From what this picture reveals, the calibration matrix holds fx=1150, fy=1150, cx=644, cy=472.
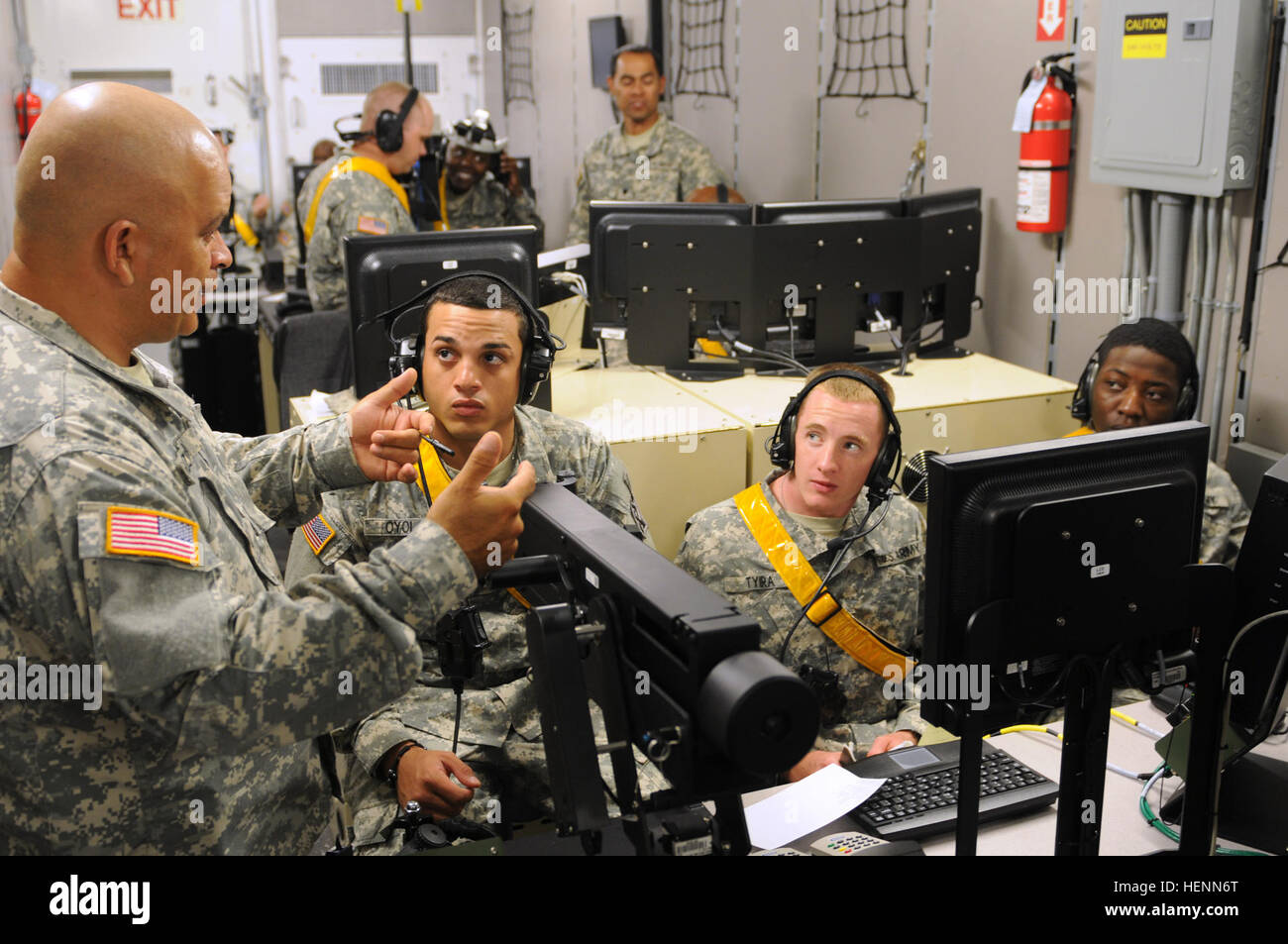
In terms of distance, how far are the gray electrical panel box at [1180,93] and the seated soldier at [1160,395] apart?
58 cm

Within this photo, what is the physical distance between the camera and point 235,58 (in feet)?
25.5

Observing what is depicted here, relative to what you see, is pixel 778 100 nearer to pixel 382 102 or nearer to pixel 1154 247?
pixel 382 102

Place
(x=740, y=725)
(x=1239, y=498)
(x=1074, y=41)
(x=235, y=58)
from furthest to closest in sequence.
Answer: (x=235, y=58)
(x=1074, y=41)
(x=1239, y=498)
(x=740, y=725)

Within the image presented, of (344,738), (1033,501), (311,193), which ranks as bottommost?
(344,738)

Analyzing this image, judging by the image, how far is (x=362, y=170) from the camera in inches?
185

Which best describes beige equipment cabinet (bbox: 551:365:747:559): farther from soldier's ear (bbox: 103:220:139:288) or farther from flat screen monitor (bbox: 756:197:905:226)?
soldier's ear (bbox: 103:220:139:288)

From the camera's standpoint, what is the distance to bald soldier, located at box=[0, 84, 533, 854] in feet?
3.69

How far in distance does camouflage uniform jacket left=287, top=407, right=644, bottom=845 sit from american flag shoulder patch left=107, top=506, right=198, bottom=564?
920 millimetres

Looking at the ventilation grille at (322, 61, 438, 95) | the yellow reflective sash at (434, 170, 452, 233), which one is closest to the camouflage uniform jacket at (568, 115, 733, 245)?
the yellow reflective sash at (434, 170, 452, 233)

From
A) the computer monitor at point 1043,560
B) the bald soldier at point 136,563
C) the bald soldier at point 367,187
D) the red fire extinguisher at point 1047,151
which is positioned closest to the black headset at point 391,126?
the bald soldier at point 367,187

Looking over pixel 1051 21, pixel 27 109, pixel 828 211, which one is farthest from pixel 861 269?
pixel 27 109

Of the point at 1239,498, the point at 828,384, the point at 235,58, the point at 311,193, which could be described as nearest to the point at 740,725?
the point at 828,384
